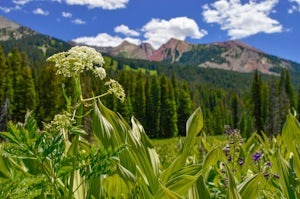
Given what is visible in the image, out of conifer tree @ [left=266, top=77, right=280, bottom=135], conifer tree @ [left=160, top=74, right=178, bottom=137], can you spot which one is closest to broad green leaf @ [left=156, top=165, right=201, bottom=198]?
conifer tree @ [left=266, top=77, right=280, bottom=135]

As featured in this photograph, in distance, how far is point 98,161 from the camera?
4.37 feet

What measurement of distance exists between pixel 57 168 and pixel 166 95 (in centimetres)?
8027

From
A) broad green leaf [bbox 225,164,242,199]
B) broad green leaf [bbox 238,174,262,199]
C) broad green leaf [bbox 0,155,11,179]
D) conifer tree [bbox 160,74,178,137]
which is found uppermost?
broad green leaf [bbox 225,164,242,199]

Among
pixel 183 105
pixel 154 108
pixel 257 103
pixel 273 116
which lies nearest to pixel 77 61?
pixel 273 116

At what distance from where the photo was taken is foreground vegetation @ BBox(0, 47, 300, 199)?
1299 millimetres

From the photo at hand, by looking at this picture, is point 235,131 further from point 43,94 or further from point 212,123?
point 212,123

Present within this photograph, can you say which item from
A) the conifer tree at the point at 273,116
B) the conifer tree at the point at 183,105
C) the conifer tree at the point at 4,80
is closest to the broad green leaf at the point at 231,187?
the conifer tree at the point at 4,80

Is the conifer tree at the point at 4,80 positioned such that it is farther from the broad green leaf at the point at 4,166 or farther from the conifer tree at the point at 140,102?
the broad green leaf at the point at 4,166

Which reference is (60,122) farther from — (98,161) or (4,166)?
(4,166)

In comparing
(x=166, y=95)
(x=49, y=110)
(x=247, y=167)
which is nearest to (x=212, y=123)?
(x=166, y=95)

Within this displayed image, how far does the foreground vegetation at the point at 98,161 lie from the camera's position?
4.26 ft

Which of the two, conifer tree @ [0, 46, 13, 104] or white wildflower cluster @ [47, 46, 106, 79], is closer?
white wildflower cluster @ [47, 46, 106, 79]

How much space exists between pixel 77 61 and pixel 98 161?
0.42m

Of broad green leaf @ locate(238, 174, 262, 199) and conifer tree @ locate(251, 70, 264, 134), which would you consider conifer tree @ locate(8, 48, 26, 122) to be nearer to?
conifer tree @ locate(251, 70, 264, 134)
